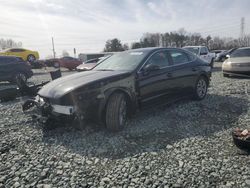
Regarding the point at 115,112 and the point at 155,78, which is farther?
the point at 155,78

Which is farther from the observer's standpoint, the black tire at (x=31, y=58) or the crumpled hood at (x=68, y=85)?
the black tire at (x=31, y=58)

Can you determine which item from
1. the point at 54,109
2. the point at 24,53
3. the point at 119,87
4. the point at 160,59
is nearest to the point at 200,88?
the point at 160,59

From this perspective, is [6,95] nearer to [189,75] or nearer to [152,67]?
[152,67]

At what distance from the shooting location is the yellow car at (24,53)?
810 inches

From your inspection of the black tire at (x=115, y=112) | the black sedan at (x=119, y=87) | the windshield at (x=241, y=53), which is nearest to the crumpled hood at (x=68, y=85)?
the black sedan at (x=119, y=87)

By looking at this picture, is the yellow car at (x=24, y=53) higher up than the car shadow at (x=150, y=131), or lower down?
higher up

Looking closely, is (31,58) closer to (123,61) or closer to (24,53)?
(24,53)

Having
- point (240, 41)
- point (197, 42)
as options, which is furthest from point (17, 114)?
point (240, 41)

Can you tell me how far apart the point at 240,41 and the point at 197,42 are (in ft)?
41.4

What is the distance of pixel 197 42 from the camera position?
191 ft

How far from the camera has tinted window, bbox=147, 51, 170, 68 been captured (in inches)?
185

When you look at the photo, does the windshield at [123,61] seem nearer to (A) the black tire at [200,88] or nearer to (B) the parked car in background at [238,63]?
(A) the black tire at [200,88]

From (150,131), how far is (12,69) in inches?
364

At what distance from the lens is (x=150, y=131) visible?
13.1 ft
